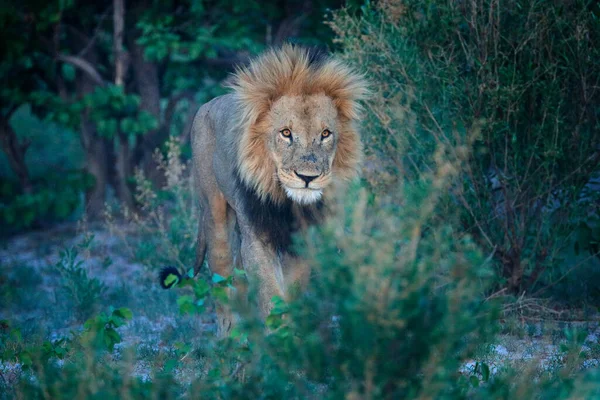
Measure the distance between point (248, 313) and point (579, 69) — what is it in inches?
120

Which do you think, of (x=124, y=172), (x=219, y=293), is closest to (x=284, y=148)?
(x=219, y=293)

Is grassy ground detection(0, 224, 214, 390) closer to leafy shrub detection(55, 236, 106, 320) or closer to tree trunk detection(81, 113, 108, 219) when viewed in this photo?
leafy shrub detection(55, 236, 106, 320)

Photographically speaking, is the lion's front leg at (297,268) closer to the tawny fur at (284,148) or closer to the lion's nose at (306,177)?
the tawny fur at (284,148)

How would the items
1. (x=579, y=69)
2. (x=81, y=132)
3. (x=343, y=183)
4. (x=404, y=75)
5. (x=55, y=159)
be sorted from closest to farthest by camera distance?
(x=343, y=183) < (x=579, y=69) < (x=404, y=75) < (x=81, y=132) < (x=55, y=159)

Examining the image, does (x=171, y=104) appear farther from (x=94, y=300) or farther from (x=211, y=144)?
(x=211, y=144)

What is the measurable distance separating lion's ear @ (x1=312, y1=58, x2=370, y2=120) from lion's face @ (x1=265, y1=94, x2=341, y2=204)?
55mm

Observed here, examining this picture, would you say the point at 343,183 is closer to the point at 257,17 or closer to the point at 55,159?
the point at 257,17

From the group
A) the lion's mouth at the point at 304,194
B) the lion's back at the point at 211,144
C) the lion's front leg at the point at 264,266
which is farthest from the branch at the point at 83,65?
the lion's mouth at the point at 304,194

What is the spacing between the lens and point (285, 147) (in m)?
4.30

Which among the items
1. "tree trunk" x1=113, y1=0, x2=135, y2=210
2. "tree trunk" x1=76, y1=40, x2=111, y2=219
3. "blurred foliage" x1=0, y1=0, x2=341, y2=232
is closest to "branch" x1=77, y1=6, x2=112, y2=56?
"blurred foliage" x1=0, y1=0, x2=341, y2=232

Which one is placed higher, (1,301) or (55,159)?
(1,301)

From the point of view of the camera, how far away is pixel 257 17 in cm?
949

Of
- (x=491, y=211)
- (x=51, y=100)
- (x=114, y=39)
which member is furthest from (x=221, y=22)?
(x=491, y=211)

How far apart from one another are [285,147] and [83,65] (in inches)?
221
